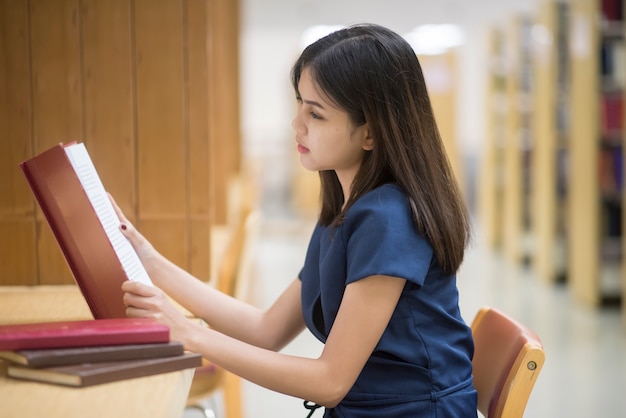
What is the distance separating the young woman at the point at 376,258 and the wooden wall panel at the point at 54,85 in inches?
27.5

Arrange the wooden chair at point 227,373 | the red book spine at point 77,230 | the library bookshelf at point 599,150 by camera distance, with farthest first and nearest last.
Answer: the library bookshelf at point 599,150, the wooden chair at point 227,373, the red book spine at point 77,230

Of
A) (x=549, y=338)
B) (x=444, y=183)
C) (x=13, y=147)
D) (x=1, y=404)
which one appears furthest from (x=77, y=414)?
(x=549, y=338)

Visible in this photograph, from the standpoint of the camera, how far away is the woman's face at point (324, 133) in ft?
4.46

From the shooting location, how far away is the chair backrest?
4.43ft

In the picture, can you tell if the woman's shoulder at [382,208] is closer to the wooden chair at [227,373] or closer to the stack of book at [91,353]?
the stack of book at [91,353]

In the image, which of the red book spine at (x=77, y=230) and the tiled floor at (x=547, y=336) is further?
the tiled floor at (x=547, y=336)

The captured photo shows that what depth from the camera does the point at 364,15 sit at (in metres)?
12.3

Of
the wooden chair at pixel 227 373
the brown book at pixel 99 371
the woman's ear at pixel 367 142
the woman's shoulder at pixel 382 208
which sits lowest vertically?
the wooden chair at pixel 227 373

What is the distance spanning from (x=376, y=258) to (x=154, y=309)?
13.9 inches

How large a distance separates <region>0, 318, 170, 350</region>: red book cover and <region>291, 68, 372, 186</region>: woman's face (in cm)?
42

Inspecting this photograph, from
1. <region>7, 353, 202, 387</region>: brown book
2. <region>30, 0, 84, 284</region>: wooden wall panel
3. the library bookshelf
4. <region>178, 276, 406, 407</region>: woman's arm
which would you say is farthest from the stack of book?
the library bookshelf

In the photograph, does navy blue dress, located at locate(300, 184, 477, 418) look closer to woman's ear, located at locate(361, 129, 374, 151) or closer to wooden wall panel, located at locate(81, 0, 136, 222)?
woman's ear, located at locate(361, 129, 374, 151)

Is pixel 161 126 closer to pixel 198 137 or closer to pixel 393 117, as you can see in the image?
pixel 198 137

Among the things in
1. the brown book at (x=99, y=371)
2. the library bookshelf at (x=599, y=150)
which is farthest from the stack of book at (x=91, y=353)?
the library bookshelf at (x=599, y=150)
